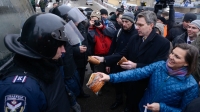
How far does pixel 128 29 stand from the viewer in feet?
10.5

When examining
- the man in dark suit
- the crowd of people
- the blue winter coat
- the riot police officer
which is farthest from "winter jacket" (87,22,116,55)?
the riot police officer

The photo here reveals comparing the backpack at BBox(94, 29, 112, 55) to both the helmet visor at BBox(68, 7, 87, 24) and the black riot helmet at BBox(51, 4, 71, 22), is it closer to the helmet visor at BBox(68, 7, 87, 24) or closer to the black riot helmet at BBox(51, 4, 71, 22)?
the helmet visor at BBox(68, 7, 87, 24)

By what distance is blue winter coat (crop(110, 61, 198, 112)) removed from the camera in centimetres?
172

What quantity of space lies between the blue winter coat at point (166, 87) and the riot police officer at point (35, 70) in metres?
0.84

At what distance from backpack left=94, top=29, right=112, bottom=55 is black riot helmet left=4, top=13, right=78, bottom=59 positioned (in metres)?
2.58

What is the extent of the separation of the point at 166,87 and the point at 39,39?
1367 mm

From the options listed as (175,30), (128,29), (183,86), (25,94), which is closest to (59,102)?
(25,94)

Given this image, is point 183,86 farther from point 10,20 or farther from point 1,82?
point 10,20

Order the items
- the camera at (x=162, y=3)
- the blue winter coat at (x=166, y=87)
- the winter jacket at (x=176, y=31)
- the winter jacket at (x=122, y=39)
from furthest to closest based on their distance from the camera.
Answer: the camera at (x=162, y=3) → the winter jacket at (x=176, y=31) → the winter jacket at (x=122, y=39) → the blue winter coat at (x=166, y=87)

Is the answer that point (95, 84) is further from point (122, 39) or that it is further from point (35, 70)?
point (122, 39)

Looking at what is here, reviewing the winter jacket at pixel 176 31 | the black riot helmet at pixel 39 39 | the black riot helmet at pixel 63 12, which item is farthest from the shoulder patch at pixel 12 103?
the winter jacket at pixel 176 31

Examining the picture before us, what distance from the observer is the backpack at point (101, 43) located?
12.9 feet

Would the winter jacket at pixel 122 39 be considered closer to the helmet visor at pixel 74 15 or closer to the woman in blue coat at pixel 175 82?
the helmet visor at pixel 74 15

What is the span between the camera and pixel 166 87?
1827mm
